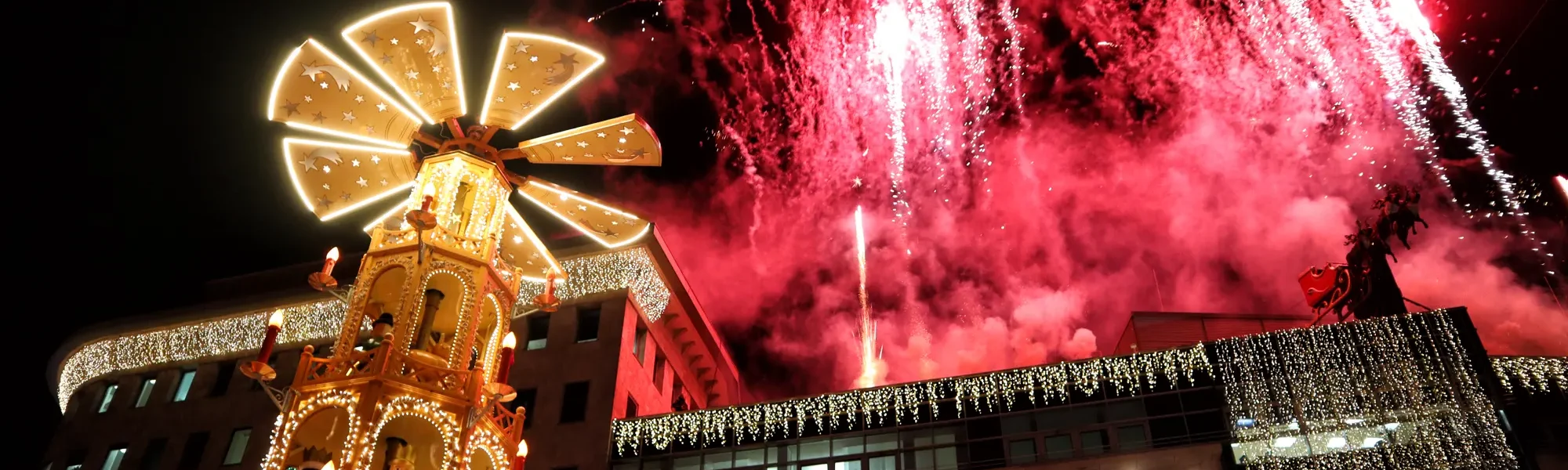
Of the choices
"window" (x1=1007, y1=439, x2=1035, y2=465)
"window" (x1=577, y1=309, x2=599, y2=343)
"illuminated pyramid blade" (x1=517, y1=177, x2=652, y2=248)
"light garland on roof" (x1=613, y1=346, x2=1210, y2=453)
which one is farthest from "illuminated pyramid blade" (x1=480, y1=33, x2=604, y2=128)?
"window" (x1=577, y1=309, x2=599, y2=343)

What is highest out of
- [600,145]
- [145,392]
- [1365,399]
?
[145,392]

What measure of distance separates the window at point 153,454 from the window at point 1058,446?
2881 centimetres

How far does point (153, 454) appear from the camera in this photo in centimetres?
3312

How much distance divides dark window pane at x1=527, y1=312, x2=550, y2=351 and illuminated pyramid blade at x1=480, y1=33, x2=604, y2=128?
58.1ft

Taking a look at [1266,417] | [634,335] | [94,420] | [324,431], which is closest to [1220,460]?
[1266,417]

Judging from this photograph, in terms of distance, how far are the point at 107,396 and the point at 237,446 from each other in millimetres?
7836

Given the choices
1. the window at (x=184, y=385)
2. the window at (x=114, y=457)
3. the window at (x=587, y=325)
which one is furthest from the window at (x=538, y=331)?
the window at (x=114, y=457)

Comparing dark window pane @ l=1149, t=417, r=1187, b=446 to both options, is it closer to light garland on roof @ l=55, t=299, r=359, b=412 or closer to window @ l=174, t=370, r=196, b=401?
light garland on roof @ l=55, t=299, r=359, b=412

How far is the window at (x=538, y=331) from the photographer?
102ft

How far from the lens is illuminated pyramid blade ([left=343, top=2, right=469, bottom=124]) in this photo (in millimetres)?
13438

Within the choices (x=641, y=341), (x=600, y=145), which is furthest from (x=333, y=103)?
(x=641, y=341)

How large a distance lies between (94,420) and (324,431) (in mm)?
30858

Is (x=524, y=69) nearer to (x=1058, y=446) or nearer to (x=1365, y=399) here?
(x=1058, y=446)

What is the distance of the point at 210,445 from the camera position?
3206 centimetres
